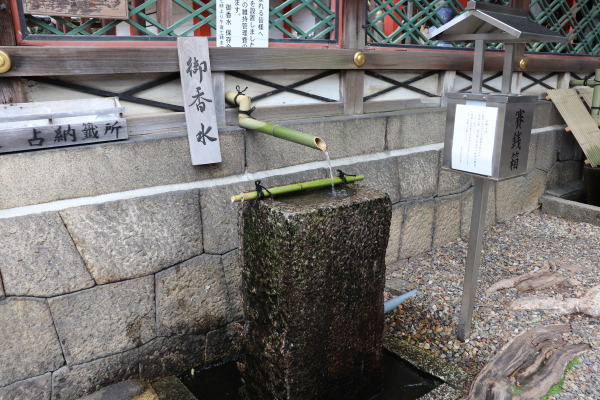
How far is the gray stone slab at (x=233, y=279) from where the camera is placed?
3.84 meters

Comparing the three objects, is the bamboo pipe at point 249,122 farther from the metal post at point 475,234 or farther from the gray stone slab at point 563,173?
the gray stone slab at point 563,173

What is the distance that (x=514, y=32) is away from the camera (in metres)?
3.04

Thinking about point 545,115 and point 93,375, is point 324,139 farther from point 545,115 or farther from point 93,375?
point 545,115

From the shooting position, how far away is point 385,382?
3461mm

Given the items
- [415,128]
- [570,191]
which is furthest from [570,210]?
[415,128]

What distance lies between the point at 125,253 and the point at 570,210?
579 cm

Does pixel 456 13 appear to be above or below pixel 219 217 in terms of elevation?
above

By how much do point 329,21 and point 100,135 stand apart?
2.21 m

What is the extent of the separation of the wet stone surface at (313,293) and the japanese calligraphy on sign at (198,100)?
0.78 m

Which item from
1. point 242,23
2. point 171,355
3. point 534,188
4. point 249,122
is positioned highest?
point 242,23

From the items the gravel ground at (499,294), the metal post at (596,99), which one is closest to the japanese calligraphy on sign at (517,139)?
the gravel ground at (499,294)

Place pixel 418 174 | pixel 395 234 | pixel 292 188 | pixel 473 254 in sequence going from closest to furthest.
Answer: pixel 292 188
pixel 473 254
pixel 395 234
pixel 418 174

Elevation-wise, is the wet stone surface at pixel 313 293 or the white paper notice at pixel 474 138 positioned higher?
the white paper notice at pixel 474 138

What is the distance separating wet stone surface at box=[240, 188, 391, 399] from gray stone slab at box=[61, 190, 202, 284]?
726 millimetres
